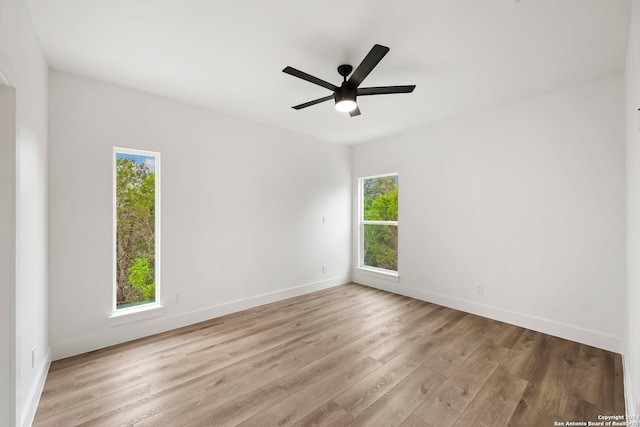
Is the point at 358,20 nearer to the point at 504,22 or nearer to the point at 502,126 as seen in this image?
the point at 504,22

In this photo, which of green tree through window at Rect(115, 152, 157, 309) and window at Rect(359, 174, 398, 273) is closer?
green tree through window at Rect(115, 152, 157, 309)

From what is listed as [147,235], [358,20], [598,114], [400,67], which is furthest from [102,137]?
[598,114]

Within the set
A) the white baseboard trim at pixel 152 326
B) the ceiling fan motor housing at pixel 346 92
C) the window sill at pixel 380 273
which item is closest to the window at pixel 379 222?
the window sill at pixel 380 273

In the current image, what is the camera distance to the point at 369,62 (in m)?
1.89

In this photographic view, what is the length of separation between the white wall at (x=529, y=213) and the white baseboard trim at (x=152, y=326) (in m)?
2.16

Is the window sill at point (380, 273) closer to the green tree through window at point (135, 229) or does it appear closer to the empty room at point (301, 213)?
the empty room at point (301, 213)

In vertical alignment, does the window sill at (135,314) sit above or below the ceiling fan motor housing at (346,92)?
below

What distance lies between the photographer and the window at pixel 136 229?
2910mm

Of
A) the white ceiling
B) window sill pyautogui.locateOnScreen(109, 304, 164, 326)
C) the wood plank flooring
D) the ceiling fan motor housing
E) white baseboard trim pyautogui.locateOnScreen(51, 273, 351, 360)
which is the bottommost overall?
the wood plank flooring

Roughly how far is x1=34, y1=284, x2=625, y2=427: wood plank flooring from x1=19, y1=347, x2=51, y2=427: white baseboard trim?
0.05 m

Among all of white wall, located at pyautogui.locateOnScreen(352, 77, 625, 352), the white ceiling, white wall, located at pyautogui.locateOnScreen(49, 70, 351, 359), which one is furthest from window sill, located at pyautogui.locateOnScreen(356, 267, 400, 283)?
the white ceiling

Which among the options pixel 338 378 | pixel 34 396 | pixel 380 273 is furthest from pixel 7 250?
pixel 380 273

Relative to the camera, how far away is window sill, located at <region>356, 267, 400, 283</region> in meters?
4.50

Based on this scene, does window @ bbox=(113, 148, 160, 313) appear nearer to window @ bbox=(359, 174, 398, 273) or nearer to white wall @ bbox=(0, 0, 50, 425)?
white wall @ bbox=(0, 0, 50, 425)
